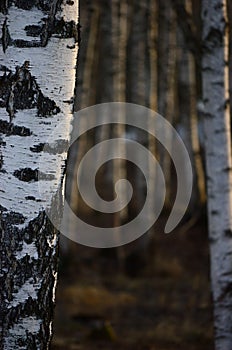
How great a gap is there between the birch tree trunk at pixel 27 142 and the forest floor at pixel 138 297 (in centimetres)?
292

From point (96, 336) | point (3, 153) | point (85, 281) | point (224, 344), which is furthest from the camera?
point (85, 281)

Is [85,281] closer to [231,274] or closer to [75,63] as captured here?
[231,274]

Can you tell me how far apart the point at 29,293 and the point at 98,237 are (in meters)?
9.68

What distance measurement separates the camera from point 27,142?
3.79m

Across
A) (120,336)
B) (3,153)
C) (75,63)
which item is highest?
(75,63)

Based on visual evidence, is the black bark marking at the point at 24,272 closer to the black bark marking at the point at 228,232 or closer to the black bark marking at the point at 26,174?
the black bark marking at the point at 26,174

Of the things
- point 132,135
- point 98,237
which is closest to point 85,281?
point 98,237

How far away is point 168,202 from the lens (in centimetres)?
1625

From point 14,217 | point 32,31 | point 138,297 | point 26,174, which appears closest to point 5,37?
point 32,31

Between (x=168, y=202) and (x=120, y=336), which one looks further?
(x=168, y=202)

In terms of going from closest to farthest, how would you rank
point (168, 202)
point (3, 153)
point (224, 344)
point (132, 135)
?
point (3, 153) < point (224, 344) < point (168, 202) < point (132, 135)

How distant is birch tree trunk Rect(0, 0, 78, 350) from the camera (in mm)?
3789

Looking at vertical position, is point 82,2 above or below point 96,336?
above

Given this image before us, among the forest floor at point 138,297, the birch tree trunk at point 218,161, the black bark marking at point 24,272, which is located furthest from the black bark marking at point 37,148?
the forest floor at point 138,297
